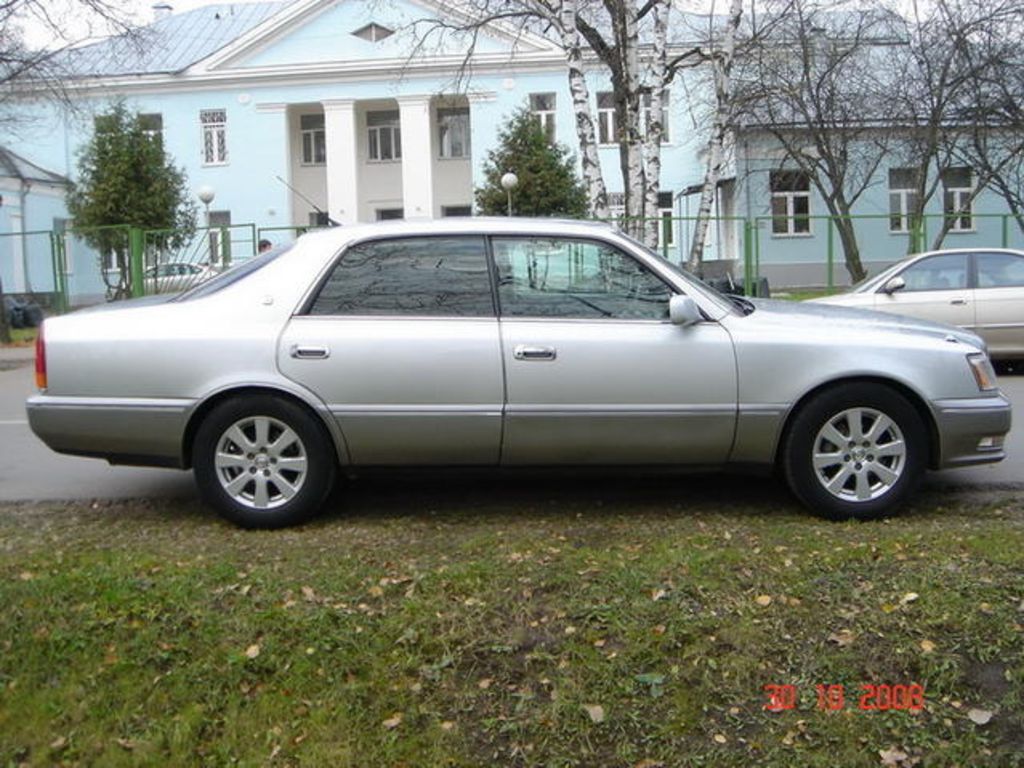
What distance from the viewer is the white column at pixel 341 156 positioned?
36.6 m

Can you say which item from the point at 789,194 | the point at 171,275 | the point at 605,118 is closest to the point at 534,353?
the point at 171,275

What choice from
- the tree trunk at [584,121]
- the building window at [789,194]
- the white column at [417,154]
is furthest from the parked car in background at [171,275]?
the building window at [789,194]

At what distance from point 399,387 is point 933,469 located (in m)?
2.78

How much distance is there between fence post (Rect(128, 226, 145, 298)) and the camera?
787 inches

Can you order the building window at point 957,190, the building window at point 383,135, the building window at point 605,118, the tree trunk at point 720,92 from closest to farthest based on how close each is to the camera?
the tree trunk at point 720,92
the building window at point 957,190
the building window at point 605,118
the building window at point 383,135

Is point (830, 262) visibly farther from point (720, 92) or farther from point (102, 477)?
point (102, 477)

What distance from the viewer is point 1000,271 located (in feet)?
39.4

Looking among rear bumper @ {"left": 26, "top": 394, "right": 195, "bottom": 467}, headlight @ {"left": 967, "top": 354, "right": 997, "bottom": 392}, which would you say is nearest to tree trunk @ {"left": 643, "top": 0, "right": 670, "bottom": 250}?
headlight @ {"left": 967, "top": 354, "right": 997, "bottom": 392}

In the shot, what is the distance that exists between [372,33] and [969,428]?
3444cm

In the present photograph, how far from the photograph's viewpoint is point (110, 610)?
12.7 ft

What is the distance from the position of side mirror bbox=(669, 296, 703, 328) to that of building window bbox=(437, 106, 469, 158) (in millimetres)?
33352

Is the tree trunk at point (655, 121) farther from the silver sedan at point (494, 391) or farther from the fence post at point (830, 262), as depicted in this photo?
the silver sedan at point (494, 391)

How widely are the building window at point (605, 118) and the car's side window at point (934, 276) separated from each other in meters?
23.9

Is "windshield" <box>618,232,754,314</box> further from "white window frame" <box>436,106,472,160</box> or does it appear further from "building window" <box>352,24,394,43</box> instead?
"building window" <box>352,24,394,43</box>
